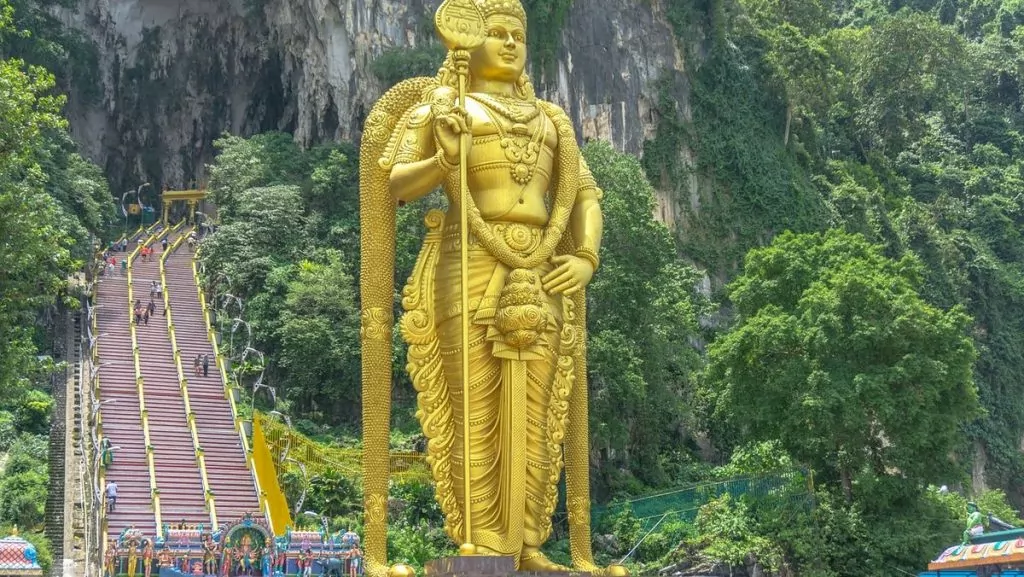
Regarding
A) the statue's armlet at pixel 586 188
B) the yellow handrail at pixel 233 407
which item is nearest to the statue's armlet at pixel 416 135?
the statue's armlet at pixel 586 188

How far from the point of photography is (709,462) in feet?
79.9

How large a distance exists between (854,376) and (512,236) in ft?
26.5

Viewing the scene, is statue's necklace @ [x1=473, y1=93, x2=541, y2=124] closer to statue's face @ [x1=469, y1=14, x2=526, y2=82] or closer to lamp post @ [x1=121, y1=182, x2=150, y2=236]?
statue's face @ [x1=469, y1=14, x2=526, y2=82]

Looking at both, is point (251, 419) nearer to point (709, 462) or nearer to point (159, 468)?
point (159, 468)

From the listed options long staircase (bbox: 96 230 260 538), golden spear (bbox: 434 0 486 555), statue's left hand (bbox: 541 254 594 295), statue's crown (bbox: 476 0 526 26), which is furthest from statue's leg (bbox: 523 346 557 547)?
long staircase (bbox: 96 230 260 538)

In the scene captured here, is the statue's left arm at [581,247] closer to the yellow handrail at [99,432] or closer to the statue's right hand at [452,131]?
the statue's right hand at [452,131]

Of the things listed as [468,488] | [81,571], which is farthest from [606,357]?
[468,488]

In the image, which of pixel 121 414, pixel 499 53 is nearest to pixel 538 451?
pixel 499 53

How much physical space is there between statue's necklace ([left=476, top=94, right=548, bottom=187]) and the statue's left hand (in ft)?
2.07

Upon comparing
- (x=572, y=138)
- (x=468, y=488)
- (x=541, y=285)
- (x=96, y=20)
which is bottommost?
(x=468, y=488)

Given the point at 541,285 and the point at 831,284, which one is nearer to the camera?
the point at 541,285

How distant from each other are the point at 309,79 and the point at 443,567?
23.7 meters

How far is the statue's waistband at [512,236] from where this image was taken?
34.8 ft

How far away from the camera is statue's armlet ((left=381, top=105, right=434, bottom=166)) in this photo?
1075 centimetres
